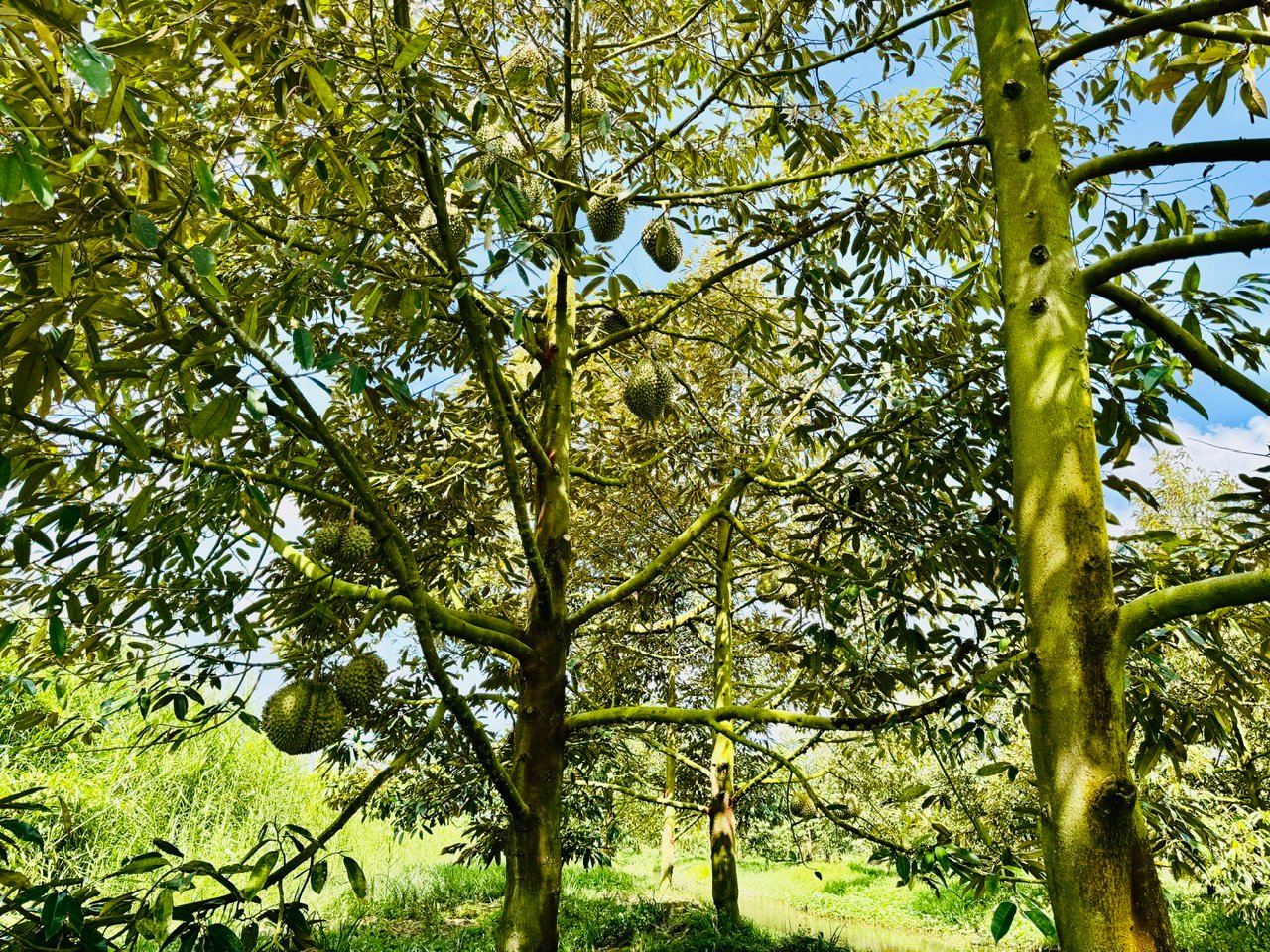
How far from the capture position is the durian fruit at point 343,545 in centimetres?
256

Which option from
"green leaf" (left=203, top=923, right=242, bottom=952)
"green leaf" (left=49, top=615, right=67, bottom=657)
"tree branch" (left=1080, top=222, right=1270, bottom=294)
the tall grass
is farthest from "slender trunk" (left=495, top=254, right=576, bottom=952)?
the tall grass

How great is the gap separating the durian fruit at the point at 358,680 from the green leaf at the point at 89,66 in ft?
5.67

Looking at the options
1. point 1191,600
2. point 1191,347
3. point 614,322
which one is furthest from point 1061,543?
point 614,322

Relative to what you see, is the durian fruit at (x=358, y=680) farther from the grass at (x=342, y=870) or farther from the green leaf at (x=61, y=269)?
the grass at (x=342, y=870)

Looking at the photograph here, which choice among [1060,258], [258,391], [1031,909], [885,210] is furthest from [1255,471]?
[258,391]

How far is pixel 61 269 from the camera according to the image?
1193 mm

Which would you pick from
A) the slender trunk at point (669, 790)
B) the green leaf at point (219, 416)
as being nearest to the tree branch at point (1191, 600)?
the green leaf at point (219, 416)

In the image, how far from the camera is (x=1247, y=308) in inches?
70.7

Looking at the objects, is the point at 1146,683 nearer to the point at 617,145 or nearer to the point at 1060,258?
the point at 1060,258

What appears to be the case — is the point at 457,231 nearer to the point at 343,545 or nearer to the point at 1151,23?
the point at 343,545

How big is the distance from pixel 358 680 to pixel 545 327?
168 cm

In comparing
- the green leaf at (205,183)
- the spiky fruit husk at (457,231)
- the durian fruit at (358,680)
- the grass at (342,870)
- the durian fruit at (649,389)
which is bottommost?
the grass at (342,870)

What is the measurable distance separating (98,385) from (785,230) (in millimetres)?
2170

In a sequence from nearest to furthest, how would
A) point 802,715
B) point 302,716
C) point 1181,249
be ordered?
point 1181,249 < point 302,716 < point 802,715
